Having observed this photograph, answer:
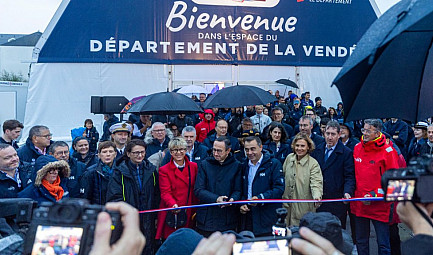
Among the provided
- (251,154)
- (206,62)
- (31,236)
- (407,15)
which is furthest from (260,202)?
(206,62)

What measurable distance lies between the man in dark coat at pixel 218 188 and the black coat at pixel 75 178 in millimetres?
1528

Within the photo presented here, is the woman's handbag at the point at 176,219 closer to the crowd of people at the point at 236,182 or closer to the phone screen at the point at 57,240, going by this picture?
the crowd of people at the point at 236,182

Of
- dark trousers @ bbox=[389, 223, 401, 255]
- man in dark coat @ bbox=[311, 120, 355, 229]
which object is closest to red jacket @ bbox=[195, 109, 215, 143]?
man in dark coat @ bbox=[311, 120, 355, 229]

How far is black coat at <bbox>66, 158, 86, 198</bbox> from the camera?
16.9ft

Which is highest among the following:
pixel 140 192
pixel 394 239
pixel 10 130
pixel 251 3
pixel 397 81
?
pixel 251 3

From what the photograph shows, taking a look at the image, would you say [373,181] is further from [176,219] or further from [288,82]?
[288,82]

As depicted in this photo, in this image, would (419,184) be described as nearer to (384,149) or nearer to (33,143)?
(384,149)

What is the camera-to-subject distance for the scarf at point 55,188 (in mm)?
4148

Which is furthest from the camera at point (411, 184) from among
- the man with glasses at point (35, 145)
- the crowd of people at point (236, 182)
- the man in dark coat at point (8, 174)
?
the man with glasses at point (35, 145)

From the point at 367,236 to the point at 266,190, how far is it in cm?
144

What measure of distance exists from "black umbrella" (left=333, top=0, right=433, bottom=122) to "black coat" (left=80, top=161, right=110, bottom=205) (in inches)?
130

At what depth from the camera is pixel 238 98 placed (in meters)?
7.99

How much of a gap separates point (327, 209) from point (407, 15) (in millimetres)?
3943

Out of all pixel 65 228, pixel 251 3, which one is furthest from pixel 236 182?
pixel 251 3
